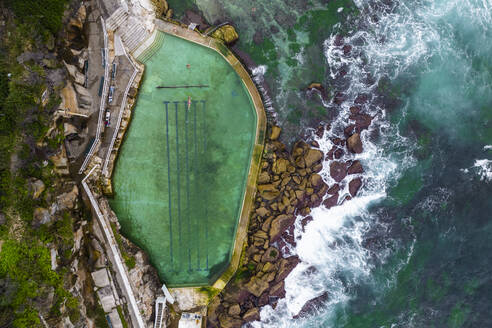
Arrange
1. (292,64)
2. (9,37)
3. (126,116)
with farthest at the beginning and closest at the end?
(292,64) → (126,116) → (9,37)

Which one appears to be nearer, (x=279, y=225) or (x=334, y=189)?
(x=279, y=225)

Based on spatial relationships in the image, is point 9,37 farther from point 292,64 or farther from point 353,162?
point 353,162

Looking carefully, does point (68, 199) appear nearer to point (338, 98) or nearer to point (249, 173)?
point (249, 173)

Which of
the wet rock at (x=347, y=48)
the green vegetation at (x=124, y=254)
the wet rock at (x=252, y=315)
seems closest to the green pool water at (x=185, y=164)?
the green vegetation at (x=124, y=254)

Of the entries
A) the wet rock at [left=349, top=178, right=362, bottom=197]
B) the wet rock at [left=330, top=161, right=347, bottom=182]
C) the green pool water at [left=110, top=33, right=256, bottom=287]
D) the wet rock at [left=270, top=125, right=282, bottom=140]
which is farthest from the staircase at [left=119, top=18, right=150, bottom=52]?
the wet rock at [left=349, top=178, right=362, bottom=197]

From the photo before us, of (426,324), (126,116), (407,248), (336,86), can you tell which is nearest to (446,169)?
(407,248)

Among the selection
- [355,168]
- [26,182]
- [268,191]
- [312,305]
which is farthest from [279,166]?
[26,182]
